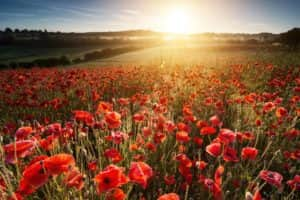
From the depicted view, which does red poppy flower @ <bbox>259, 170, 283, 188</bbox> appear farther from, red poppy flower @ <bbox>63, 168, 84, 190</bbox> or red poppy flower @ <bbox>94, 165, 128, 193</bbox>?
red poppy flower @ <bbox>63, 168, 84, 190</bbox>

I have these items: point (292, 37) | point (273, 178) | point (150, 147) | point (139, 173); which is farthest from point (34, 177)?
point (292, 37)

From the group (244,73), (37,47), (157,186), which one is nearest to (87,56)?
(37,47)

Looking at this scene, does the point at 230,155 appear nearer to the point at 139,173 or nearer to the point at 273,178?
the point at 273,178

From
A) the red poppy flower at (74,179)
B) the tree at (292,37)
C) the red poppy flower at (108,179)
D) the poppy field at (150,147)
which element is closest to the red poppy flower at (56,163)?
the poppy field at (150,147)

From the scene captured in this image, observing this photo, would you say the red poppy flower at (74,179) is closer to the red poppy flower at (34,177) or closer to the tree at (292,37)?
the red poppy flower at (34,177)

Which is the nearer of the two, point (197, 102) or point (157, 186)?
point (157, 186)

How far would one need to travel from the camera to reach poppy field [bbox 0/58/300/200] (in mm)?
1475

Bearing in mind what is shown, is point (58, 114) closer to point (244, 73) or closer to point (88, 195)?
point (88, 195)

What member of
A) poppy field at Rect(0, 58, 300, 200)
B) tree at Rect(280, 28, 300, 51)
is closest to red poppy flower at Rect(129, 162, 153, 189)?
poppy field at Rect(0, 58, 300, 200)

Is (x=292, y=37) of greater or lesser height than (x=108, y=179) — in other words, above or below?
above

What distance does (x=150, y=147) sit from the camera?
2404 mm

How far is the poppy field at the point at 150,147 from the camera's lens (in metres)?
1.47

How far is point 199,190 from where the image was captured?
2680mm

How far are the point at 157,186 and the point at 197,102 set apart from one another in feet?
9.18
